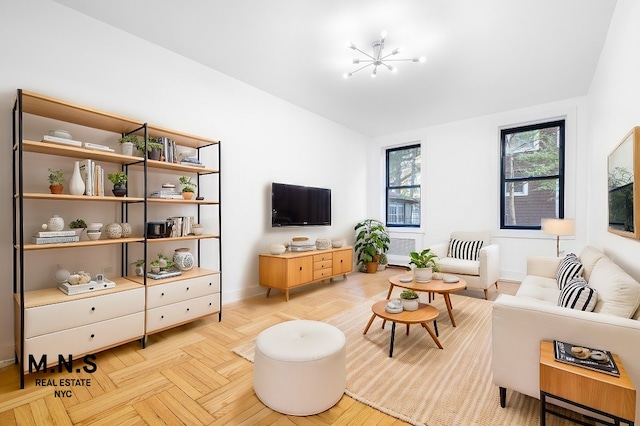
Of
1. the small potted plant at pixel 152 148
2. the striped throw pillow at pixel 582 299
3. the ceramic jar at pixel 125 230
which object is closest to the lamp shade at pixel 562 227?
the striped throw pillow at pixel 582 299

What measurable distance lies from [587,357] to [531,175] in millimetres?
4258

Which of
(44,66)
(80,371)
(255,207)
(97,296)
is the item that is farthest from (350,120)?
(80,371)

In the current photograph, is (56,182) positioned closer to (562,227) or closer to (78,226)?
(78,226)

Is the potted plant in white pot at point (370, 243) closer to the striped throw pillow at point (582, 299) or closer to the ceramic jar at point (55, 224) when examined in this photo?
the striped throw pillow at point (582, 299)

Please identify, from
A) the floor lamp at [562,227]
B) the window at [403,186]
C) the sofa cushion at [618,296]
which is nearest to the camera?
the sofa cushion at [618,296]

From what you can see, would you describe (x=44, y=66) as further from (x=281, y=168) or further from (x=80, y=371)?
(x=281, y=168)

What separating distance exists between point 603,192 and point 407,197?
3.28 metres

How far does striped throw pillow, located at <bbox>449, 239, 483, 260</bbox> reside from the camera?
443 cm

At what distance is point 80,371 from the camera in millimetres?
2107

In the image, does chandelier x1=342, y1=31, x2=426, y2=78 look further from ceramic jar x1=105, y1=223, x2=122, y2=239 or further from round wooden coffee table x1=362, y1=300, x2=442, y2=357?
ceramic jar x1=105, y1=223, x2=122, y2=239

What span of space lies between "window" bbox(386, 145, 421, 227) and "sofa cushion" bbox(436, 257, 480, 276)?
1781mm

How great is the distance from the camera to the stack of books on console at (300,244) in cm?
428

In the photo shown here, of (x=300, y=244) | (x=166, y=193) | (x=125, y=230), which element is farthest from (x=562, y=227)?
(x=125, y=230)

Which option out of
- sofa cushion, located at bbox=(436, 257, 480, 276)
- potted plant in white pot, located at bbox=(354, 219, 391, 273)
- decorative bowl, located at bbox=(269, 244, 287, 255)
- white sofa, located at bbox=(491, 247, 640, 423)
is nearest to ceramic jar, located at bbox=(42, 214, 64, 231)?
decorative bowl, located at bbox=(269, 244, 287, 255)
